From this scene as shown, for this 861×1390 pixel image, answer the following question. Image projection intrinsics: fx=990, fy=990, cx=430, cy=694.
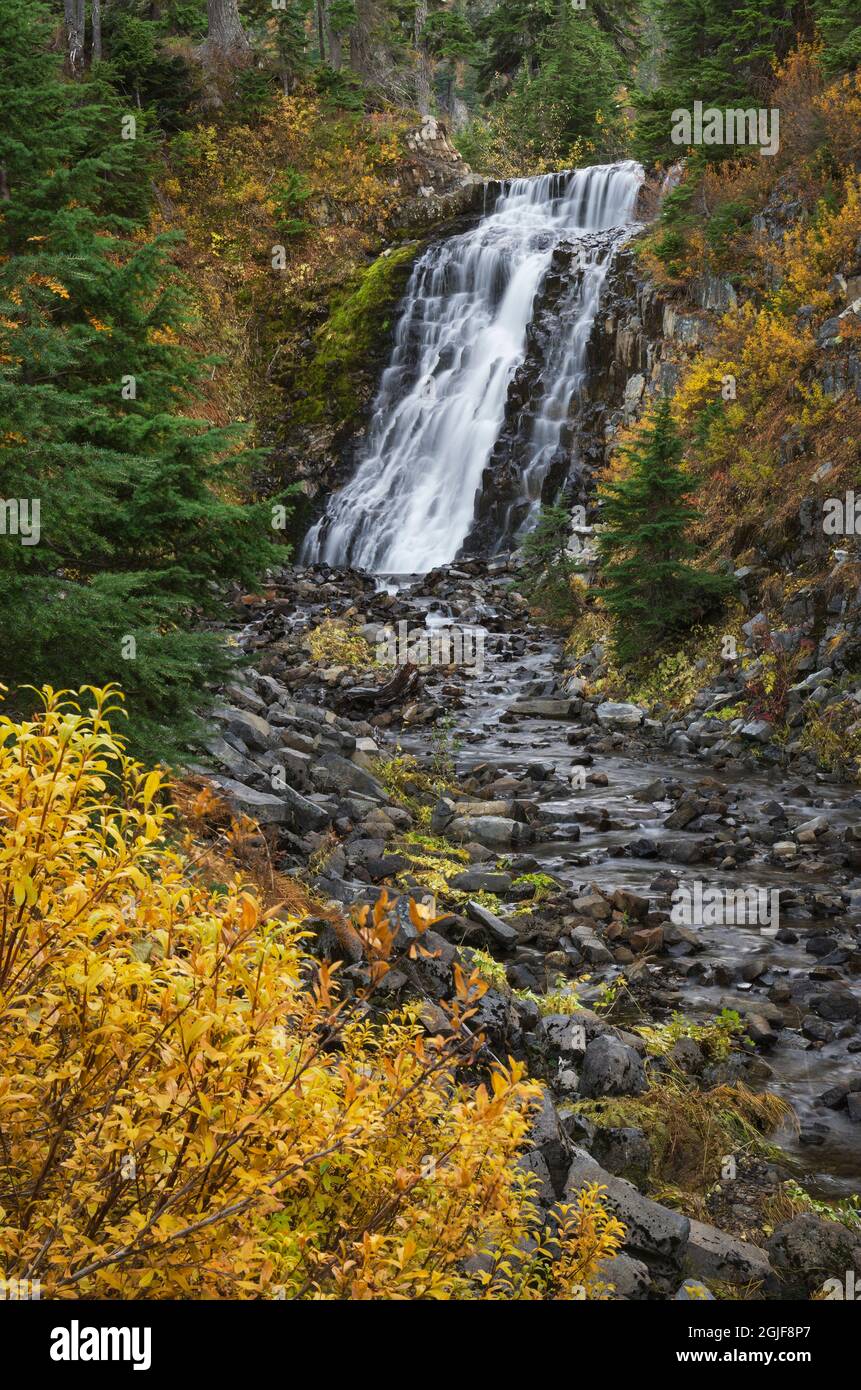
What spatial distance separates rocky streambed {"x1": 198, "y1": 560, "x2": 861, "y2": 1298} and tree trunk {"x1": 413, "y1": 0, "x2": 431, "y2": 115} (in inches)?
1163

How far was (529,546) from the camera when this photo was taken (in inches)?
723

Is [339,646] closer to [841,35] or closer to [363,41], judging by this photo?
[841,35]

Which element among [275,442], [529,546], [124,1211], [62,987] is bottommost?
[124,1211]

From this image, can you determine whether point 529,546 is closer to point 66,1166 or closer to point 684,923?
point 684,923

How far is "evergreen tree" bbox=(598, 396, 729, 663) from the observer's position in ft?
45.9

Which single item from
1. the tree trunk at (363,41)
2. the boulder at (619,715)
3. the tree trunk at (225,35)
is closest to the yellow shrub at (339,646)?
the boulder at (619,715)

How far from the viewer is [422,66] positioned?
38.9 metres

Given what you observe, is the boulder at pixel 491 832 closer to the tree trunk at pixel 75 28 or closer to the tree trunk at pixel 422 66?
the tree trunk at pixel 75 28

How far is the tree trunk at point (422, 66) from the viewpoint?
36.9 meters

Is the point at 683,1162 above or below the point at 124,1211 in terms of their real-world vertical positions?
below

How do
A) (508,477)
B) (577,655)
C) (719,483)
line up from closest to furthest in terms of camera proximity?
(719,483) < (577,655) < (508,477)

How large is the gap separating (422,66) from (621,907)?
40468 mm

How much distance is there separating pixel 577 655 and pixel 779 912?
29.5 ft

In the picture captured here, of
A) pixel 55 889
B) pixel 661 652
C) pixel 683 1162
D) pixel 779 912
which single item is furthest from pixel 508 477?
pixel 55 889
